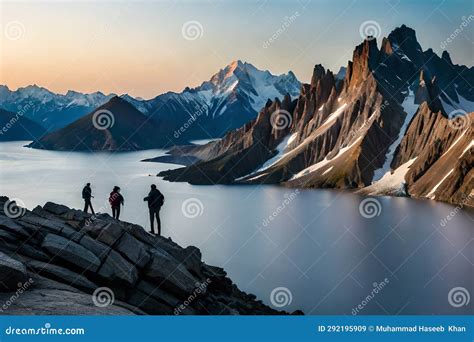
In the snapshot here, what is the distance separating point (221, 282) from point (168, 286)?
26.6ft

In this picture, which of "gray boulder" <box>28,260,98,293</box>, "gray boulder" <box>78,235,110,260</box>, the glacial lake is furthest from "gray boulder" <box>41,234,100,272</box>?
the glacial lake

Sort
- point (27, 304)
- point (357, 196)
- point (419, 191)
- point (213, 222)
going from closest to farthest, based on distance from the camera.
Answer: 1. point (27, 304)
2. point (213, 222)
3. point (419, 191)
4. point (357, 196)

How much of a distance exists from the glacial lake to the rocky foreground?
2453 cm

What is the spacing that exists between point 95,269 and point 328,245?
244ft

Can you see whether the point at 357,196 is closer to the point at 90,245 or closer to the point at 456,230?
the point at 456,230

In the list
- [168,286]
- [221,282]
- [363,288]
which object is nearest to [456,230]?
[363,288]

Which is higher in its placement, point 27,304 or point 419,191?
point 419,191

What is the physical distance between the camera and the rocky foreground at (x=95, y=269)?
23578 millimetres

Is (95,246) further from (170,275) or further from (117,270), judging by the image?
(170,275)

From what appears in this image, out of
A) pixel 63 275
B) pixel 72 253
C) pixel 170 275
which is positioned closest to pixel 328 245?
pixel 170 275

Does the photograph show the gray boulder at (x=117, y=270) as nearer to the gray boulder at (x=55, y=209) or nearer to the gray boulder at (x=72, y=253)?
the gray boulder at (x=72, y=253)

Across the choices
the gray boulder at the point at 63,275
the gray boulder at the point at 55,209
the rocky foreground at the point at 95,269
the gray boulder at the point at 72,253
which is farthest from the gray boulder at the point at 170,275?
the gray boulder at the point at 55,209

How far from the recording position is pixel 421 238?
106000mm

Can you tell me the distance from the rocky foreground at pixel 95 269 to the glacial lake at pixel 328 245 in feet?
A: 80.5
